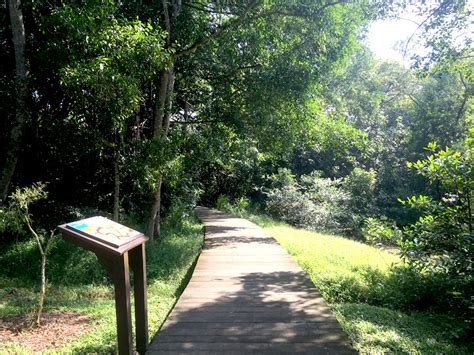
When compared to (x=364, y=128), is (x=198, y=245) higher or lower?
lower

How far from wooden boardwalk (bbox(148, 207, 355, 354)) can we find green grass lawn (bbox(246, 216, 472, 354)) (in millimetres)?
360

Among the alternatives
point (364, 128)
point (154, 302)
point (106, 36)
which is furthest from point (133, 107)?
point (364, 128)

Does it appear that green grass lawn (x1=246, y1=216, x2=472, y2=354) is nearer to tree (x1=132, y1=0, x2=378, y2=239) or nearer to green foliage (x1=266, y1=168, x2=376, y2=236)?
tree (x1=132, y1=0, x2=378, y2=239)

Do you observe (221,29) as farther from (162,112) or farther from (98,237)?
(98,237)

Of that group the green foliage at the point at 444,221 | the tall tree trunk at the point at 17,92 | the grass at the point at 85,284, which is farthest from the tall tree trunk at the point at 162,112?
the green foliage at the point at 444,221

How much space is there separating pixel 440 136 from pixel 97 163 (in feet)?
69.9

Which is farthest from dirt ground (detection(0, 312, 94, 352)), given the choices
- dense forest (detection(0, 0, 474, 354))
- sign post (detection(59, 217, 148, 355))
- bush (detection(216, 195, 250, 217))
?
bush (detection(216, 195, 250, 217))

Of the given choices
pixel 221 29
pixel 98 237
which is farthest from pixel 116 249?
pixel 221 29

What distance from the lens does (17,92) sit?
7141 millimetres

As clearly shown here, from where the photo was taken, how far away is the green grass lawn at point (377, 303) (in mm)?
4207

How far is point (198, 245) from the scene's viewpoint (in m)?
10.0

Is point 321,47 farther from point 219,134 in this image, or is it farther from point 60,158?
point 60,158

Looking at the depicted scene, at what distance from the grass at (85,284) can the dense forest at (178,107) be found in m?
0.29

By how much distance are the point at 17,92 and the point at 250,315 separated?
19.6 ft
